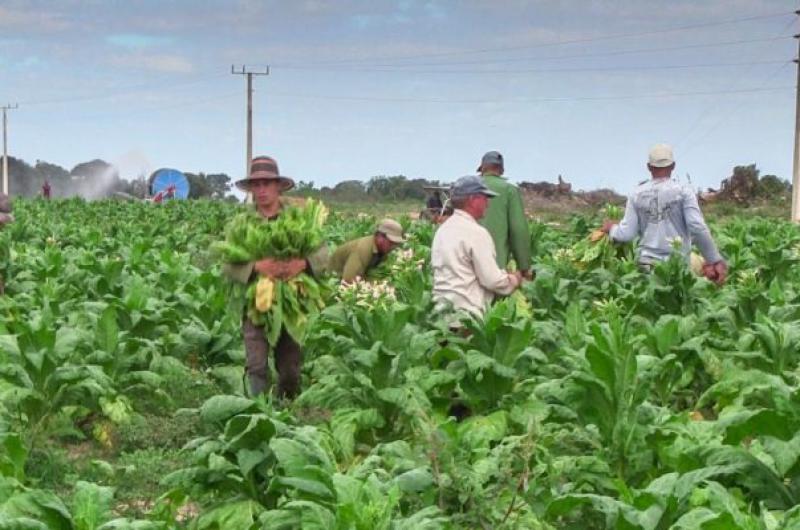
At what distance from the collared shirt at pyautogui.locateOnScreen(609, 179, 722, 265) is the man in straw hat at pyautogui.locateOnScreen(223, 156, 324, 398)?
3.15 m

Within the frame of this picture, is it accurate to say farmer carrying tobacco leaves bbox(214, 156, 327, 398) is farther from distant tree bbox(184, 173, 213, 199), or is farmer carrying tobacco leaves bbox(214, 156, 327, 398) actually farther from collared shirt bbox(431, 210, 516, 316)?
distant tree bbox(184, 173, 213, 199)

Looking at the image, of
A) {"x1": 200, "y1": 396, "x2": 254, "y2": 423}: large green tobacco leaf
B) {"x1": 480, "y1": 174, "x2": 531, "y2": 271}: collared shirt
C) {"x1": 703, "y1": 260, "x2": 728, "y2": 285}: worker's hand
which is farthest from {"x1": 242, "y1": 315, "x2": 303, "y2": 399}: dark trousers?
{"x1": 703, "y1": 260, "x2": 728, "y2": 285}: worker's hand

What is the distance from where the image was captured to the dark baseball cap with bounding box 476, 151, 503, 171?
11.7 metres

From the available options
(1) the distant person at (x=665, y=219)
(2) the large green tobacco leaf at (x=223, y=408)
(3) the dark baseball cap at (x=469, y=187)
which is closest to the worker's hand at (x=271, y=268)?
(3) the dark baseball cap at (x=469, y=187)

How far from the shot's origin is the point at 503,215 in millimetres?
11680

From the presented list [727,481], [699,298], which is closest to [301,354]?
[699,298]

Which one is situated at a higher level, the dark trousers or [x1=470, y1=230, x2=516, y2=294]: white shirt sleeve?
[x1=470, y1=230, x2=516, y2=294]: white shirt sleeve

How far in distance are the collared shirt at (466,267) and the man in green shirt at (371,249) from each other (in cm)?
149

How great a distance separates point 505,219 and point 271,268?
316cm

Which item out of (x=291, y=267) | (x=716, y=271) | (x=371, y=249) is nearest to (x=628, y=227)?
(x=716, y=271)

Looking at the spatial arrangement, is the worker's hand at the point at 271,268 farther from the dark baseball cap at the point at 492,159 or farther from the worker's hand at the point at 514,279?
the dark baseball cap at the point at 492,159

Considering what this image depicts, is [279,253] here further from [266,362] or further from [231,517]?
[231,517]

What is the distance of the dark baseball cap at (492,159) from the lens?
38.3ft

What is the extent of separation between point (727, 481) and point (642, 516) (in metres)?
1.22
